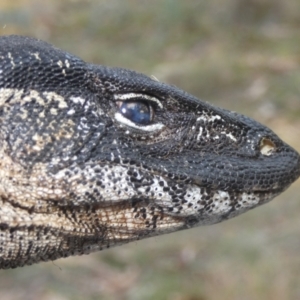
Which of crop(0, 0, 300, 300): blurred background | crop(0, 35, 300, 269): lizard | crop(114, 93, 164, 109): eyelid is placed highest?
crop(0, 0, 300, 300): blurred background

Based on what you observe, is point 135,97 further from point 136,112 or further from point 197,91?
point 197,91

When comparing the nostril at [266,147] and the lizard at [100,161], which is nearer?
the lizard at [100,161]

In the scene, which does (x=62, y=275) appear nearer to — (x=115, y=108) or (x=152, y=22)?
(x=115, y=108)

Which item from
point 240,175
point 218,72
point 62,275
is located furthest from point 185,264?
point 218,72

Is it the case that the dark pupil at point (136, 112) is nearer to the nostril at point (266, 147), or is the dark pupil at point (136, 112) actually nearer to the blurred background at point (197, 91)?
the nostril at point (266, 147)

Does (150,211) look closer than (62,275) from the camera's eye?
Yes

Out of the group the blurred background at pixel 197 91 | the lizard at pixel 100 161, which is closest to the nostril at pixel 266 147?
the lizard at pixel 100 161

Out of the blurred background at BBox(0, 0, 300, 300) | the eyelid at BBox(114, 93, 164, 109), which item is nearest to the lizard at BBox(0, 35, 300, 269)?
the eyelid at BBox(114, 93, 164, 109)

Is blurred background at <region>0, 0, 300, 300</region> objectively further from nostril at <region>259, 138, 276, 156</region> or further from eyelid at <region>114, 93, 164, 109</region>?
eyelid at <region>114, 93, 164, 109</region>
